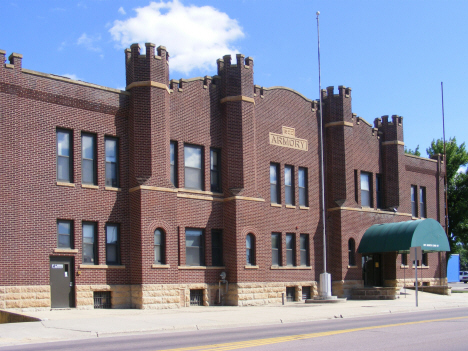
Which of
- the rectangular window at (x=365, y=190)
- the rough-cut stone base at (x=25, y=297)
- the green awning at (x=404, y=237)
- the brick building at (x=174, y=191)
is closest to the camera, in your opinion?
the rough-cut stone base at (x=25, y=297)

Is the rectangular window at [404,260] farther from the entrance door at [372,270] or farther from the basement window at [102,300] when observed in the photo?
the basement window at [102,300]

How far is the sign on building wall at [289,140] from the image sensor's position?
32.1 metres

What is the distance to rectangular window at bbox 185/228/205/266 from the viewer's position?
2808 centimetres

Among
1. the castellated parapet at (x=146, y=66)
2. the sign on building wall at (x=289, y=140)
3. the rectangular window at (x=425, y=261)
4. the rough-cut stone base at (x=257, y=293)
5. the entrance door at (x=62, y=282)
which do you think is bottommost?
the rough-cut stone base at (x=257, y=293)

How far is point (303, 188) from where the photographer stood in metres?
33.8

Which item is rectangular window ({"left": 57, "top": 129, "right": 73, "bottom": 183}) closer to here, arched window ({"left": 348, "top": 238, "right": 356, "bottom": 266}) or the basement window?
the basement window

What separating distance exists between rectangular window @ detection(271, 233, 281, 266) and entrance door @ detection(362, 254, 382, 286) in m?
6.63

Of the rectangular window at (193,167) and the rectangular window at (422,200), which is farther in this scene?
the rectangular window at (422,200)

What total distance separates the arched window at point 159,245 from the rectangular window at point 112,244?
1638 millimetres

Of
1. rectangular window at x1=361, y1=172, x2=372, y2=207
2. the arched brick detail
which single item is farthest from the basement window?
rectangular window at x1=361, y1=172, x2=372, y2=207

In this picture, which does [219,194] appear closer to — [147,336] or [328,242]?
[328,242]

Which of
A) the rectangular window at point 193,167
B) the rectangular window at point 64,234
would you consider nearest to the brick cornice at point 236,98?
the rectangular window at point 193,167

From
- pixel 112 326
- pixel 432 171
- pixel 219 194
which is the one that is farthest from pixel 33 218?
pixel 432 171

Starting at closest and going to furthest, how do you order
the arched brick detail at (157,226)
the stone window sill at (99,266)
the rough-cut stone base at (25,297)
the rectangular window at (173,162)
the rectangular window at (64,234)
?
the rough-cut stone base at (25,297)
the rectangular window at (64,234)
the stone window sill at (99,266)
the arched brick detail at (157,226)
the rectangular window at (173,162)
